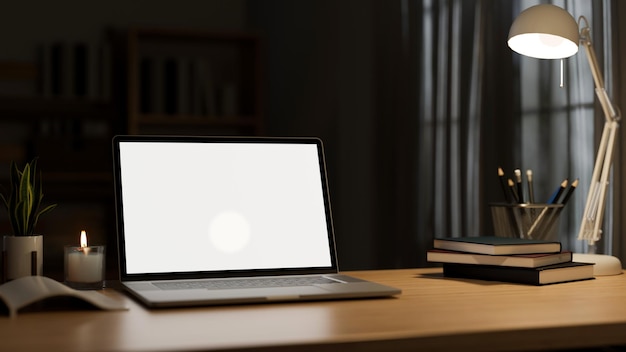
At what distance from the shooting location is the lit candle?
1198 millimetres

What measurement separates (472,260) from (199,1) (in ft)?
11.8

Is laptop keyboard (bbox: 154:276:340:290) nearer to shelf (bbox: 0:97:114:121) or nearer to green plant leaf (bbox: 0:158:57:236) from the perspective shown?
green plant leaf (bbox: 0:158:57:236)

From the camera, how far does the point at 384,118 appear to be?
3.22 m

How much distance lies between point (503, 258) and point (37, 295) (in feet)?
2.43

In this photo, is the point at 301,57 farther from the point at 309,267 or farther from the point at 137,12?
the point at 309,267

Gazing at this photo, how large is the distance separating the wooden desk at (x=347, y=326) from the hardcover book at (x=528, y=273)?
0.45 feet

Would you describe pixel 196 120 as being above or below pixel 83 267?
above

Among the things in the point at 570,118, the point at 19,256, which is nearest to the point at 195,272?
the point at 19,256

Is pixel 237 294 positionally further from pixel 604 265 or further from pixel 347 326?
pixel 604 265

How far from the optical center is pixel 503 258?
1.34 meters

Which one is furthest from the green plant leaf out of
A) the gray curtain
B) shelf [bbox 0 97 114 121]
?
shelf [bbox 0 97 114 121]

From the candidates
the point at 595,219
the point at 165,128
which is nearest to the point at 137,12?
the point at 165,128

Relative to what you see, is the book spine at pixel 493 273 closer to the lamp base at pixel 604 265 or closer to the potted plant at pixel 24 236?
the lamp base at pixel 604 265

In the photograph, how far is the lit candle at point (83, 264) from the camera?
3.93ft
